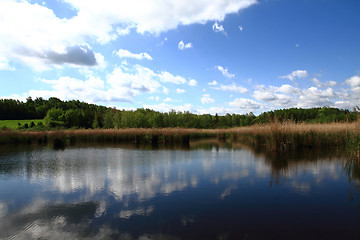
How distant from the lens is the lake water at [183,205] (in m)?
2.83

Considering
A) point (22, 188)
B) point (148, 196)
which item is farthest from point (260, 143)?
point (22, 188)

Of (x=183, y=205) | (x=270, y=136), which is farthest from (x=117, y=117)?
(x=183, y=205)

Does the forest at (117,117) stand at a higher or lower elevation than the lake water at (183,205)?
higher

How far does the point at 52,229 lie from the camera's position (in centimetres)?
296

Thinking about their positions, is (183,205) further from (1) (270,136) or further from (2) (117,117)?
(2) (117,117)

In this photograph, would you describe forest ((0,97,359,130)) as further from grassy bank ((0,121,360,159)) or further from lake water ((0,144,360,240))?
lake water ((0,144,360,240))

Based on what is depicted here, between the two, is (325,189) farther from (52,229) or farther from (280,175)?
(52,229)

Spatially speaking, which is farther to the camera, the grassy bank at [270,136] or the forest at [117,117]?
the forest at [117,117]

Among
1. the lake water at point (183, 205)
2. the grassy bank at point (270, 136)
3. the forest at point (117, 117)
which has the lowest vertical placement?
the lake water at point (183, 205)

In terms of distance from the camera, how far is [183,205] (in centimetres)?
374

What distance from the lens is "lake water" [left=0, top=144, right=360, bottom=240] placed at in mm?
2832

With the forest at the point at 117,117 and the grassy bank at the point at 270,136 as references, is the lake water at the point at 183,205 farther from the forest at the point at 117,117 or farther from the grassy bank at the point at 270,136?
the forest at the point at 117,117

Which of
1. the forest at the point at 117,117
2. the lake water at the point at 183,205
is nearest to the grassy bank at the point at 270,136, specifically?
the lake water at the point at 183,205

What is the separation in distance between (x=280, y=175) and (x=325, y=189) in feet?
4.29
